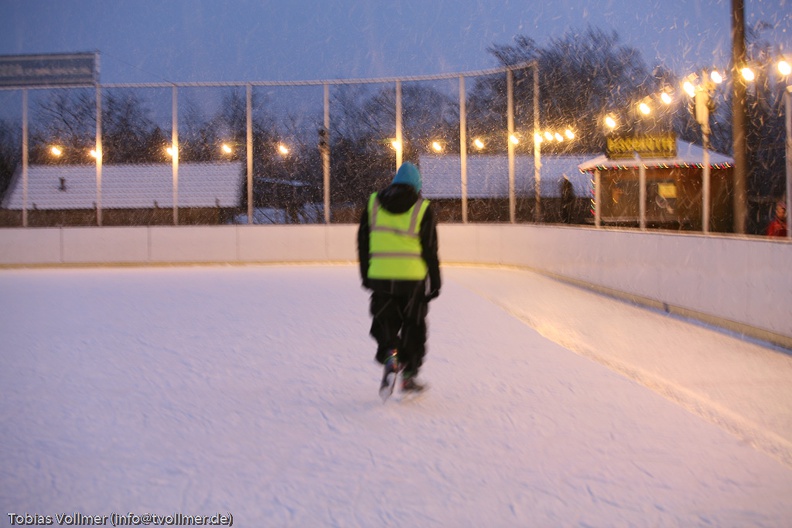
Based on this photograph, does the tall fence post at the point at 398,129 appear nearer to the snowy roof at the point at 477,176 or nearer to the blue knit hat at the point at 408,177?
the snowy roof at the point at 477,176

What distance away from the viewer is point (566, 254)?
1664cm

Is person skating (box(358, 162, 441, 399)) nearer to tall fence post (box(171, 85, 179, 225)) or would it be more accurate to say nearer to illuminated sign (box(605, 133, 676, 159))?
illuminated sign (box(605, 133, 676, 159))

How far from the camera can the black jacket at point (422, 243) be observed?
5930 mm

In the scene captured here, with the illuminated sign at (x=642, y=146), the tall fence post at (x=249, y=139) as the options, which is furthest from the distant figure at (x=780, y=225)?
the tall fence post at (x=249, y=139)

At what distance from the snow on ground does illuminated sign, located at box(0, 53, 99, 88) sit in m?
15.4

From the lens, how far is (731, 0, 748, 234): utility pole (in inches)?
532

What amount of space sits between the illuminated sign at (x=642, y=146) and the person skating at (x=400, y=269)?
14235mm

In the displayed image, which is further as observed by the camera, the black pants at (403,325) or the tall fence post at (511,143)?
the tall fence post at (511,143)

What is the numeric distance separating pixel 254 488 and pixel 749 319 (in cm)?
650

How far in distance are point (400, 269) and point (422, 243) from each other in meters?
0.23

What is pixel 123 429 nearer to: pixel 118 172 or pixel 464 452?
pixel 464 452

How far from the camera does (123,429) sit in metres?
5.35

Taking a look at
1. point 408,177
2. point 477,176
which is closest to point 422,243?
point 408,177

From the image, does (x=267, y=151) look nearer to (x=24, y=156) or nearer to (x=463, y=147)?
(x=463, y=147)
